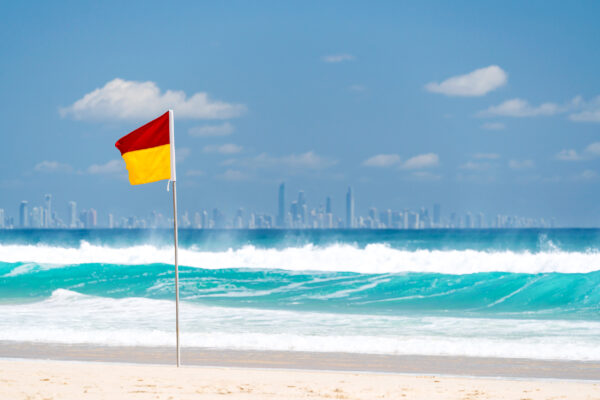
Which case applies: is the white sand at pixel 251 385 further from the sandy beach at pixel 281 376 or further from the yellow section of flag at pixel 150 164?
the yellow section of flag at pixel 150 164

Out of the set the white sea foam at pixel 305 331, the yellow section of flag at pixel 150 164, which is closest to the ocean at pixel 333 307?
the white sea foam at pixel 305 331

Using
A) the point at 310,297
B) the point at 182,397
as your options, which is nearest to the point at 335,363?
the point at 182,397

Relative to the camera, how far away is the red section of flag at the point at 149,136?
→ 903 centimetres

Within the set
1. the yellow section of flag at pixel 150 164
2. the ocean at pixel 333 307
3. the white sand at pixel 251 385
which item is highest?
the yellow section of flag at pixel 150 164

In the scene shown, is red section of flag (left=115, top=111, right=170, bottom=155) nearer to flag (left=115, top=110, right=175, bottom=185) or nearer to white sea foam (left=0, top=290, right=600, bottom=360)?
flag (left=115, top=110, right=175, bottom=185)

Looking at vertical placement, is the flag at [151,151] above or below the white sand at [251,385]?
above

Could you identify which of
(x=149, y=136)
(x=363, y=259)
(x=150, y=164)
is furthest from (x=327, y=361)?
(x=363, y=259)

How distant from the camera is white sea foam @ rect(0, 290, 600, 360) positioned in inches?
441

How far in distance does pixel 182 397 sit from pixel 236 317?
767cm

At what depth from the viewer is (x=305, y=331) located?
1309cm

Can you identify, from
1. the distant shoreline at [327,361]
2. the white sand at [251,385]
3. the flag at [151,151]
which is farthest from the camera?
the distant shoreline at [327,361]

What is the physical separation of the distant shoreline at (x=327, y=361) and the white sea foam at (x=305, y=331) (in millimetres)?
443

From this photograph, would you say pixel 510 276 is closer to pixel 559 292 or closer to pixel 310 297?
pixel 559 292

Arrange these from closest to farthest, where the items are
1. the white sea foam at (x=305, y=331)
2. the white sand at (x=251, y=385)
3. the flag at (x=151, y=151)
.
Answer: the white sand at (x=251, y=385)
the flag at (x=151, y=151)
the white sea foam at (x=305, y=331)
